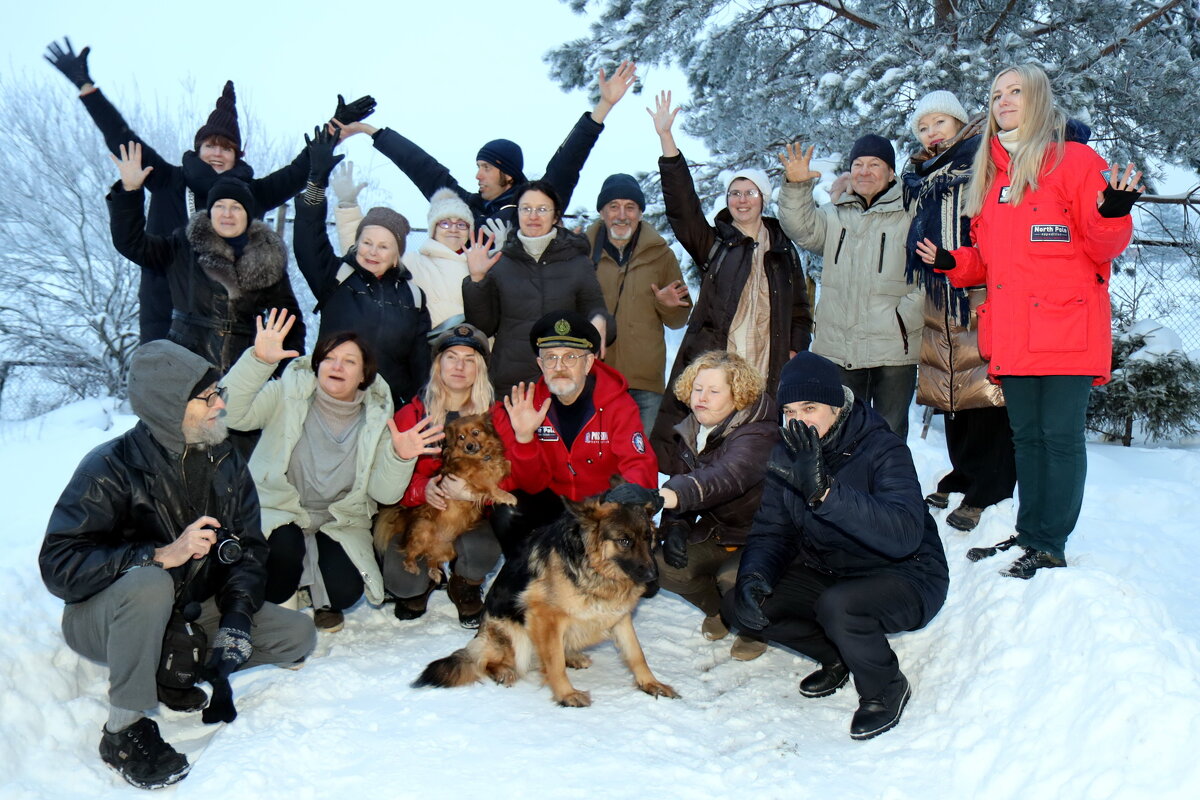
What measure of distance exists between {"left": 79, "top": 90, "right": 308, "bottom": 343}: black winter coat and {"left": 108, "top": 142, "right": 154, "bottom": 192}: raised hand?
0.68 ft

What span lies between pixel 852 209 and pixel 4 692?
4.87 meters

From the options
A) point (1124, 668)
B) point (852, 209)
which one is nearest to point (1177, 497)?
point (852, 209)

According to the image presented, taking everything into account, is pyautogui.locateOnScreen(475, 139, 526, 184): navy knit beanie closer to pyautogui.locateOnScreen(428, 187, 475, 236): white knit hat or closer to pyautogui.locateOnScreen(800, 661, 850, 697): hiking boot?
pyautogui.locateOnScreen(428, 187, 475, 236): white knit hat

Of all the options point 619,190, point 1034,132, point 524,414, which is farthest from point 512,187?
point 1034,132

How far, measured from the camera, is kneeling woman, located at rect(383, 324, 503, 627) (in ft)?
15.1

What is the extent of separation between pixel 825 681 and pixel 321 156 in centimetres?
424

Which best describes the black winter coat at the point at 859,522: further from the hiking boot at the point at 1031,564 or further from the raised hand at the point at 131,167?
the raised hand at the point at 131,167

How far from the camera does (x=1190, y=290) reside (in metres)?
10.1

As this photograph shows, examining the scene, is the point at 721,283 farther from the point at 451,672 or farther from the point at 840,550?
the point at 451,672

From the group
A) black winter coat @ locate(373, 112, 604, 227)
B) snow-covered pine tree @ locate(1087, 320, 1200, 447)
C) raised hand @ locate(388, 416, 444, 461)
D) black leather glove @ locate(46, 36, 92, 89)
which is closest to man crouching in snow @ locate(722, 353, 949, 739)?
raised hand @ locate(388, 416, 444, 461)

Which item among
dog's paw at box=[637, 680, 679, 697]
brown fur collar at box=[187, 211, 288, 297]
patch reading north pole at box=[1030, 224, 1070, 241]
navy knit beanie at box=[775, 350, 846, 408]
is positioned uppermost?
patch reading north pole at box=[1030, 224, 1070, 241]

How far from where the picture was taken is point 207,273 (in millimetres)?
4812

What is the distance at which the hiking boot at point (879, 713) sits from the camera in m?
3.30

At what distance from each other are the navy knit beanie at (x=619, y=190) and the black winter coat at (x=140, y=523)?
3141 mm
